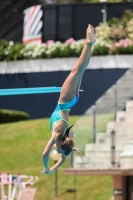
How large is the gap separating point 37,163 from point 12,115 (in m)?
8.75

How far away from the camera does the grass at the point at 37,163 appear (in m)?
36.4

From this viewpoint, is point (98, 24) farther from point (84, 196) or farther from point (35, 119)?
point (84, 196)

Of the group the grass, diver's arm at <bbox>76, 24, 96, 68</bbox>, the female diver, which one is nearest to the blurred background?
the grass

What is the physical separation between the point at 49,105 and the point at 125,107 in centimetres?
1295

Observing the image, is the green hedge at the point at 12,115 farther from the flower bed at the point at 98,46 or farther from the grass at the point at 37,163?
the flower bed at the point at 98,46

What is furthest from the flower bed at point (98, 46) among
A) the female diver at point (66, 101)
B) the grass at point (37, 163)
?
the female diver at point (66, 101)

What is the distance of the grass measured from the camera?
36.4 m

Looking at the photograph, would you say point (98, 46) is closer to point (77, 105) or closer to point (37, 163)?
point (77, 105)

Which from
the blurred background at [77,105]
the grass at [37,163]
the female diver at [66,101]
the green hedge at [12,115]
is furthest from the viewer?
the green hedge at [12,115]

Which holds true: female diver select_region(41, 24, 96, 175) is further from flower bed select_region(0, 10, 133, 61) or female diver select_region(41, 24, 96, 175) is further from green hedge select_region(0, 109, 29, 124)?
green hedge select_region(0, 109, 29, 124)

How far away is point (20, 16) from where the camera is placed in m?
66.8

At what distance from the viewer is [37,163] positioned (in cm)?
3969

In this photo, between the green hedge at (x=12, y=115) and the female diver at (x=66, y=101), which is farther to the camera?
the green hedge at (x=12, y=115)

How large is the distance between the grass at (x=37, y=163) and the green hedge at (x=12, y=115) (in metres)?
1.99
